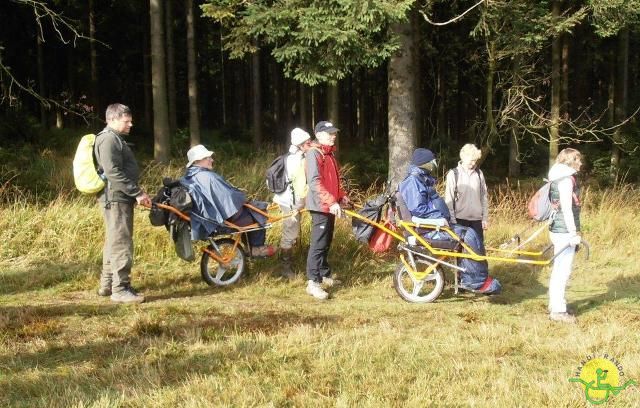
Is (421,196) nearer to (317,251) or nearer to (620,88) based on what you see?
(317,251)

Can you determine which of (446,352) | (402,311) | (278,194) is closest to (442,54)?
(278,194)

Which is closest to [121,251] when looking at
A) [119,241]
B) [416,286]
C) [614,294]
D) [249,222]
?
[119,241]

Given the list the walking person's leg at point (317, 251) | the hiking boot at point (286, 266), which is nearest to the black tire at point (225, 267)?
the hiking boot at point (286, 266)

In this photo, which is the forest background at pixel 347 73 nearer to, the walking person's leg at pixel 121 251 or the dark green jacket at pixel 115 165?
the dark green jacket at pixel 115 165

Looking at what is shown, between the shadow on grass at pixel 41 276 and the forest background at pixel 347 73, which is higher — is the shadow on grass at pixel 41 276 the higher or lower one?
the lower one

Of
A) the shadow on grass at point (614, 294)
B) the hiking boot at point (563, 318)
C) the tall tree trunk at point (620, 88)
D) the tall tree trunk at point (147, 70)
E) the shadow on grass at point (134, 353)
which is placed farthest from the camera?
the tall tree trunk at point (147, 70)

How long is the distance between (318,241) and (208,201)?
4.51 feet

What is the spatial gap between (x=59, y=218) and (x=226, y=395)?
18.4ft

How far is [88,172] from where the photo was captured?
6.48 metres

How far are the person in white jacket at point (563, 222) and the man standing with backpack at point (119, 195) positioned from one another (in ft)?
13.7

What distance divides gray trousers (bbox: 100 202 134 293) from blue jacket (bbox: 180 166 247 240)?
82 centimetres

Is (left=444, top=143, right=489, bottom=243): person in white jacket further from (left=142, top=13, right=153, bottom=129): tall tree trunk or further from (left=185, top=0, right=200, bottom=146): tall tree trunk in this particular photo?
(left=142, top=13, right=153, bottom=129): tall tree trunk

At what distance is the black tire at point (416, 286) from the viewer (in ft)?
22.9

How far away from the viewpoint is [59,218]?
8.60m
